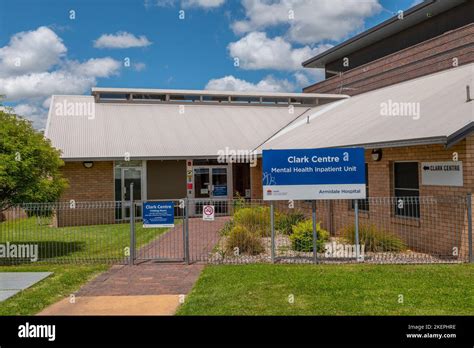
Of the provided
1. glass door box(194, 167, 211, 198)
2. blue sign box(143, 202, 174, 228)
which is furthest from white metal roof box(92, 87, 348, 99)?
blue sign box(143, 202, 174, 228)

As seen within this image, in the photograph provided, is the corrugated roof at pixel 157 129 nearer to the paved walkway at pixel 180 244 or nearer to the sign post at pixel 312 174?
the paved walkway at pixel 180 244

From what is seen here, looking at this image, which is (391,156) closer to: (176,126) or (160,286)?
(160,286)

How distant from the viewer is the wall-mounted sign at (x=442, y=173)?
10.8 m

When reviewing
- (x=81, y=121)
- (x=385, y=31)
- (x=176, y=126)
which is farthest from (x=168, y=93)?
(x=385, y=31)

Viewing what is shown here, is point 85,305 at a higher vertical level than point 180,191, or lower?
lower

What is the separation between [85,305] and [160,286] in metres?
1.59

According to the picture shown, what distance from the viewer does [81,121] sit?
2278 centimetres

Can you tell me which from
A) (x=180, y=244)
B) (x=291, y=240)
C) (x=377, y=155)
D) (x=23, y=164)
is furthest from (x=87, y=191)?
(x=377, y=155)

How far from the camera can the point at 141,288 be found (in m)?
8.95

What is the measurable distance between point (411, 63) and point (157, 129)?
40.2 ft

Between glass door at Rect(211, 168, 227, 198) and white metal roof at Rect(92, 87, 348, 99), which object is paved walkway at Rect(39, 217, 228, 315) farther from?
white metal roof at Rect(92, 87, 348, 99)

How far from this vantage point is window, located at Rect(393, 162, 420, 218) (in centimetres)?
1246

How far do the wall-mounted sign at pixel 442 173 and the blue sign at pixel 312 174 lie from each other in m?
2.01

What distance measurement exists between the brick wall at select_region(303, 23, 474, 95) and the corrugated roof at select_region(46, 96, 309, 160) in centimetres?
356
